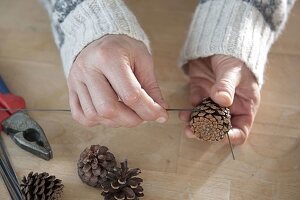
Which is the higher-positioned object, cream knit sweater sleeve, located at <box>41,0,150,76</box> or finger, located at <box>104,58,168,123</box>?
cream knit sweater sleeve, located at <box>41,0,150,76</box>

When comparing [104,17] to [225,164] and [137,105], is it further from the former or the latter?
[225,164]

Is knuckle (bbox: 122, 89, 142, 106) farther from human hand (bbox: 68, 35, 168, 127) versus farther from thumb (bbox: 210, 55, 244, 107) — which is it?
thumb (bbox: 210, 55, 244, 107)

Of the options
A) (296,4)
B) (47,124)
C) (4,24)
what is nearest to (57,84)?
(47,124)

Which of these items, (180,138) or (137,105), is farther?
(180,138)

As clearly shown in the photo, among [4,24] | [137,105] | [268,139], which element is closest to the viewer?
[137,105]

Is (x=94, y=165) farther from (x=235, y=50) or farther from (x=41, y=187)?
(x=235, y=50)

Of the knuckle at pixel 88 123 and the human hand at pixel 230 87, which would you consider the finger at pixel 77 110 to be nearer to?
the knuckle at pixel 88 123

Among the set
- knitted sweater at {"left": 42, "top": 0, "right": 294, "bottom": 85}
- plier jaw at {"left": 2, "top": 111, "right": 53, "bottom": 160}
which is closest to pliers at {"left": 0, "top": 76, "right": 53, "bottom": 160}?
plier jaw at {"left": 2, "top": 111, "right": 53, "bottom": 160}
